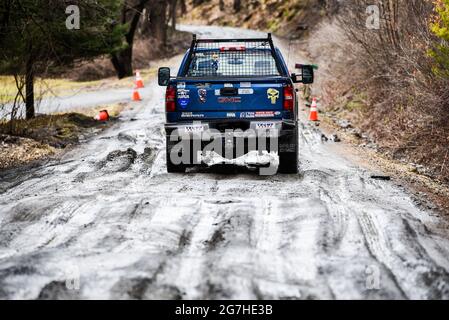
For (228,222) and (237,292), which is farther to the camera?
(228,222)

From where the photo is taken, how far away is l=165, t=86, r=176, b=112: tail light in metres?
9.83

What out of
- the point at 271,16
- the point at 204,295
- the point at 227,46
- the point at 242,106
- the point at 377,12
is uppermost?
the point at 271,16

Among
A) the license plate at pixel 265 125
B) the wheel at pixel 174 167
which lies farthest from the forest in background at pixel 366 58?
the license plate at pixel 265 125

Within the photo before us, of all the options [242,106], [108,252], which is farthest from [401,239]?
[242,106]

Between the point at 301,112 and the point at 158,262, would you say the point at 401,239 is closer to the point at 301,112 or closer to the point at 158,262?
the point at 158,262

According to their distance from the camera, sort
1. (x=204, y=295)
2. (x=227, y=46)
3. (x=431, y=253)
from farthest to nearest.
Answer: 1. (x=227, y=46)
2. (x=431, y=253)
3. (x=204, y=295)

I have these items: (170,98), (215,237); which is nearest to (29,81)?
(170,98)

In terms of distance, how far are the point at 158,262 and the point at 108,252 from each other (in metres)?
0.60

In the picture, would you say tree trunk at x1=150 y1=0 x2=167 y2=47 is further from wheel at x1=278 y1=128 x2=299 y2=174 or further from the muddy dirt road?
wheel at x1=278 y1=128 x2=299 y2=174

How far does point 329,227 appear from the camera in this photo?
714 cm

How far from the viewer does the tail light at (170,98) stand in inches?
387

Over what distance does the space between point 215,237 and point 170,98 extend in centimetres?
356

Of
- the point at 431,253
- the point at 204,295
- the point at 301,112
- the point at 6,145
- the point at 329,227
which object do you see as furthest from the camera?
the point at 301,112

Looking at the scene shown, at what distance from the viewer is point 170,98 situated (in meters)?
9.85
